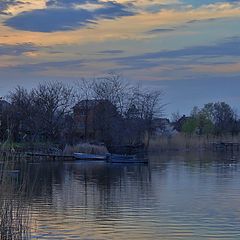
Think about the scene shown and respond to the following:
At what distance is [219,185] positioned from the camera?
3164 cm

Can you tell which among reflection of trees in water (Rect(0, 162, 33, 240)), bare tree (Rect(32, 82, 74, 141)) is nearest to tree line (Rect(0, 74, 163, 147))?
bare tree (Rect(32, 82, 74, 141))

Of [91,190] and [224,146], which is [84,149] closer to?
[224,146]

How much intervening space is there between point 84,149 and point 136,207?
39687mm

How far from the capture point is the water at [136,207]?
18047 mm

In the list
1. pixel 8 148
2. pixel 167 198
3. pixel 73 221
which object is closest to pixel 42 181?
pixel 167 198

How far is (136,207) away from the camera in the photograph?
2334cm

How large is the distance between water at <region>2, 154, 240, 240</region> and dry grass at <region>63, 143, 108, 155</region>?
24336mm

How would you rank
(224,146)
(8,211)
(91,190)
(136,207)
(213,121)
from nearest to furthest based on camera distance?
1. (8,211)
2. (136,207)
3. (91,190)
4. (224,146)
5. (213,121)

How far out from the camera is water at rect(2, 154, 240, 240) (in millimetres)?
18047

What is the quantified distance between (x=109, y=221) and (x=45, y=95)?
56.5 meters

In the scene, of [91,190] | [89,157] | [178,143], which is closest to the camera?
[91,190]

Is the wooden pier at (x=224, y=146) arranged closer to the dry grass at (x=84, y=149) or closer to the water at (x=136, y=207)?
the dry grass at (x=84, y=149)

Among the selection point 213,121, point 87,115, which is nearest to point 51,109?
point 87,115

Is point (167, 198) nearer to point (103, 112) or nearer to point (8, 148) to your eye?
point (8, 148)
